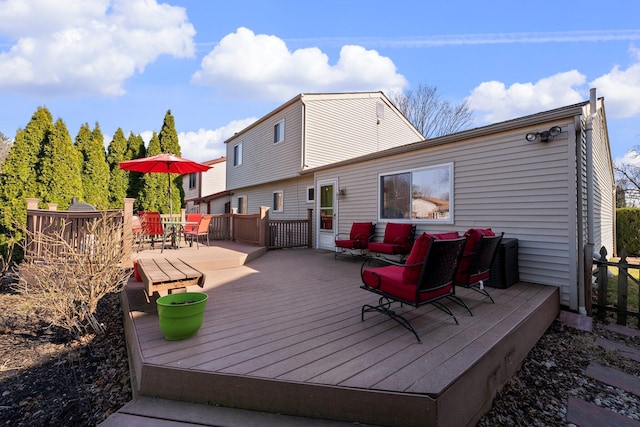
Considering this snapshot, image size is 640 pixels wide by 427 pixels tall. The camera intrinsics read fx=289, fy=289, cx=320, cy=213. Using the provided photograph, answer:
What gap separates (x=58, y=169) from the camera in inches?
309

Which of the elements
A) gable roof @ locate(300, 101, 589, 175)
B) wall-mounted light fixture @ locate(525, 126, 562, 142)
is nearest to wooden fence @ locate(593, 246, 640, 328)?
wall-mounted light fixture @ locate(525, 126, 562, 142)

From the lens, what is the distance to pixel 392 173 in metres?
6.93

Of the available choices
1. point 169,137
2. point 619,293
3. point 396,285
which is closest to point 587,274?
point 619,293

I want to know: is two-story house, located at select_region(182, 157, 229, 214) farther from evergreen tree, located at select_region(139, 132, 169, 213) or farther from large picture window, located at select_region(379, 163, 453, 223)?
large picture window, located at select_region(379, 163, 453, 223)

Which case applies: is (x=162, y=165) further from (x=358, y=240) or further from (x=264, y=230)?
(x=358, y=240)

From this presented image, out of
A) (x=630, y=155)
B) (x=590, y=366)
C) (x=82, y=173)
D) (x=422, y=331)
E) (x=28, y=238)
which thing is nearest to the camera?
(x=422, y=331)

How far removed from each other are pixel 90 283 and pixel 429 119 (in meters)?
22.1

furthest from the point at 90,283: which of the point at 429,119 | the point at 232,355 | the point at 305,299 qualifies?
the point at 429,119

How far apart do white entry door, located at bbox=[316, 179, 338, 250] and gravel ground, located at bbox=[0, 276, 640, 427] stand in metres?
5.76

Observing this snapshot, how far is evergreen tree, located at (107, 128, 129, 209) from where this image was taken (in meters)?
11.1

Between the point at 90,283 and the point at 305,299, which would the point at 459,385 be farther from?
the point at 90,283

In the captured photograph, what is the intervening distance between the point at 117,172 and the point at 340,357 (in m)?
12.5

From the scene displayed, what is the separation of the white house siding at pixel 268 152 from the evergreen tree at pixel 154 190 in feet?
12.6

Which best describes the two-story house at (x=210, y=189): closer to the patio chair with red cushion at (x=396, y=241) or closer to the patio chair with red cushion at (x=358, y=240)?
the patio chair with red cushion at (x=358, y=240)
